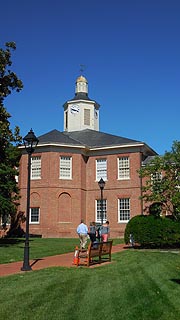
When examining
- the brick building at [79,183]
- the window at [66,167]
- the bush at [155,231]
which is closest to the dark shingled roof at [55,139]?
the brick building at [79,183]

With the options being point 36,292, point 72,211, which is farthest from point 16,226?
point 36,292

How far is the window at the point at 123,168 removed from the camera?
114ft

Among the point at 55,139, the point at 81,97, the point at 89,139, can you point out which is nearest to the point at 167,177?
the point at 55,139

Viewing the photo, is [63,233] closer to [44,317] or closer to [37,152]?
[37,152]

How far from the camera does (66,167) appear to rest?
35.0m

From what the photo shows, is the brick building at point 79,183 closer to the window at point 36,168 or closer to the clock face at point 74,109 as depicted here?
the window at point 36,168

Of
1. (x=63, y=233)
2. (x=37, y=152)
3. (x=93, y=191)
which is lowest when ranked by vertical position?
(x=63, y=233)

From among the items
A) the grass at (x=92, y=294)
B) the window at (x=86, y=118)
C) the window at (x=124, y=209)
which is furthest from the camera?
the window at (x=86, y=118)

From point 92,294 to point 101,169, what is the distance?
27843mm

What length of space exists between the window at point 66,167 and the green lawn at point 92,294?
75.0 feet

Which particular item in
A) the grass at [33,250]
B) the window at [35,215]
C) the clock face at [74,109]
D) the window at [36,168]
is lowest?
the grass at [33,250]

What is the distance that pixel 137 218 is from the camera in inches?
821

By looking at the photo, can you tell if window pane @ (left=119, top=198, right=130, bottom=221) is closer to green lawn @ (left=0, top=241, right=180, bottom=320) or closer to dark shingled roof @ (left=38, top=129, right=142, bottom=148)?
dark shingled roof @ (left=38, top=129, right=142, bottom=148)

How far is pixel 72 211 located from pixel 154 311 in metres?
27.5
